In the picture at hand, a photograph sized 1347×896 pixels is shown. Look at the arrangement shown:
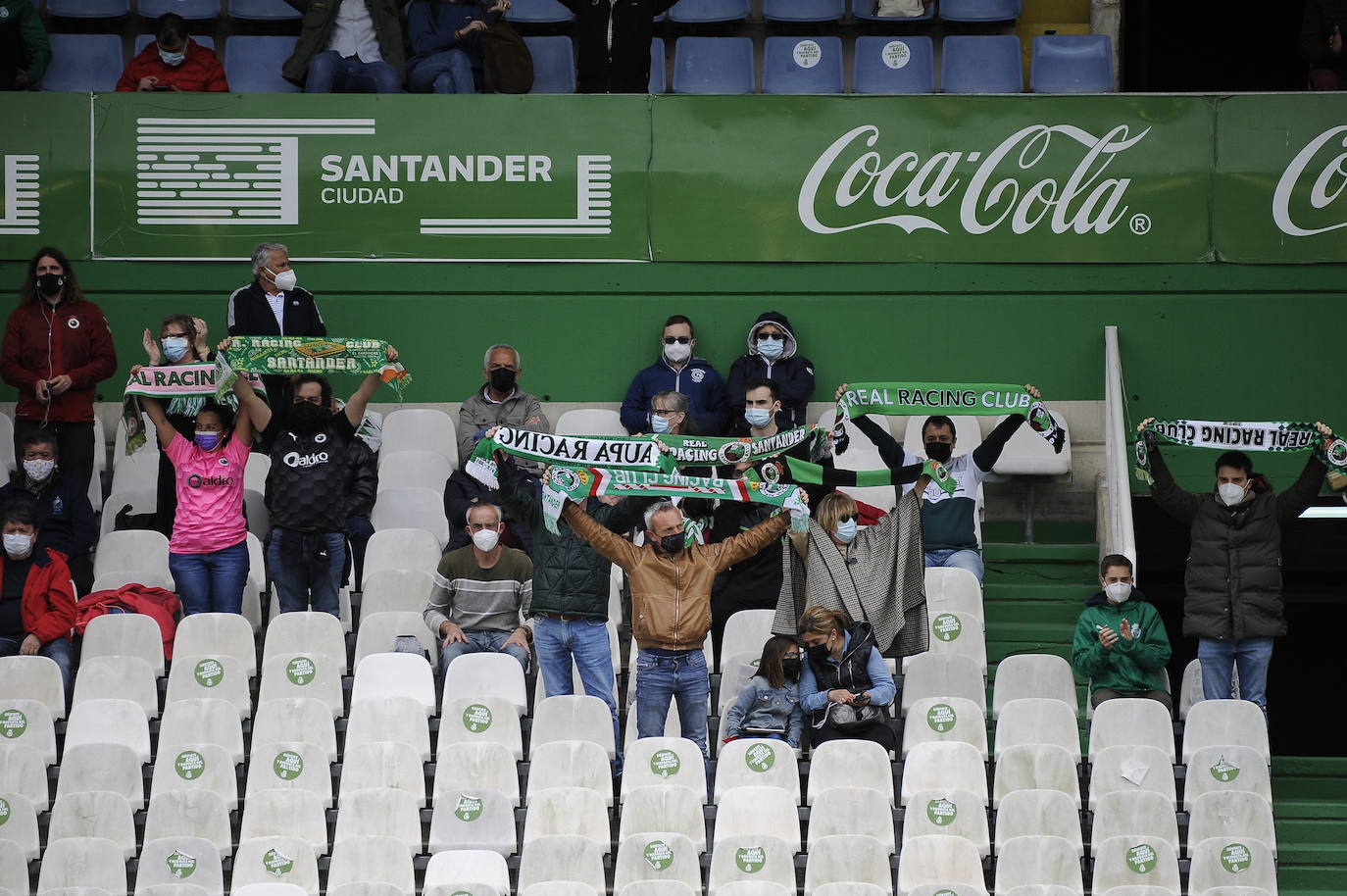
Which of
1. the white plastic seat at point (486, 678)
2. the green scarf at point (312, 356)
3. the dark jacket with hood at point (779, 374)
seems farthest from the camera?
the dark jacket with hood at point (779, 374)

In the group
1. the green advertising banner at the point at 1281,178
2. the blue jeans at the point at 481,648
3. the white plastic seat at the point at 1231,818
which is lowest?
the white plastic seat at the point at 1231,818

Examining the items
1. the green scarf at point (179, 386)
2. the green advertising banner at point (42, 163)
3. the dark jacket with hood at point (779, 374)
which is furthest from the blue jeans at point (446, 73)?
the green scarf at point (179, 386)

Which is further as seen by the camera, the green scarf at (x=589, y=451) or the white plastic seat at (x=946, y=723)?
the green scarf at (x=589, y=451)

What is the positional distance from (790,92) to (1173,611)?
14.8 ft

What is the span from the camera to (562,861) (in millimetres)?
8359

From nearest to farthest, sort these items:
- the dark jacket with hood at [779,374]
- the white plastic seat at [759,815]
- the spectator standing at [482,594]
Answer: the white plastic seat at [759,815] < the spectator standing at [482,594] < the dark jacket with hood at [779,374]

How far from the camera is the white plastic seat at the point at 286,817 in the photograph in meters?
8.70

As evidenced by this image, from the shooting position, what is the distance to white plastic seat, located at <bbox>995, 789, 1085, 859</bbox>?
8.64 meters

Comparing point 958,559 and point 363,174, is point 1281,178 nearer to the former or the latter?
point 958,559

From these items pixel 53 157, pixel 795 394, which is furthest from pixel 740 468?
pixel 53 157

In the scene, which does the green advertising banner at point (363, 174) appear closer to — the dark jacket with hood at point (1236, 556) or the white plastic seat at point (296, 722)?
the white plastic seat at point (296, 722)

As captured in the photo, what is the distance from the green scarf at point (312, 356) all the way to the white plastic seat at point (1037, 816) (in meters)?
3.70

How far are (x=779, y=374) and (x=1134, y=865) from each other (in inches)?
157

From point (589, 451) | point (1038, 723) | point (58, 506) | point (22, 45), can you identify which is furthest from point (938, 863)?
point (22, 45)
